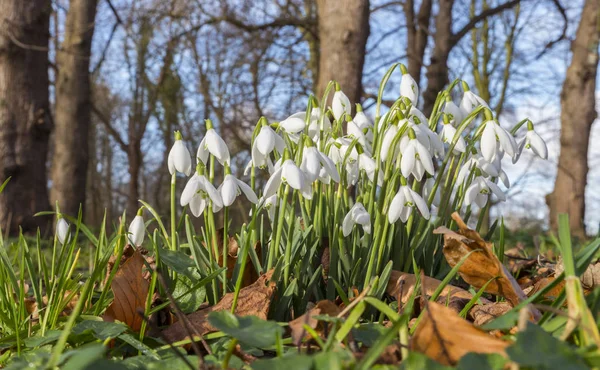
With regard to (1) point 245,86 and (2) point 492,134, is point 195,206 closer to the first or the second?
(2) point 492,134

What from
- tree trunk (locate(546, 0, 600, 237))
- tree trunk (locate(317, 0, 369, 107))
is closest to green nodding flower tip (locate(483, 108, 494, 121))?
tree trunk (locate(317, 0, 369, 107))

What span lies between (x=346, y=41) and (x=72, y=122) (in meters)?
3.97

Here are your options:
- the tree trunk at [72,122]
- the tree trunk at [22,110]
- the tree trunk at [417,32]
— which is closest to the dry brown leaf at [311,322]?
the tree trunk at [22,110]

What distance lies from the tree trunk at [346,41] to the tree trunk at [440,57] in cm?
270

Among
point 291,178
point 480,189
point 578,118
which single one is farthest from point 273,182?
point 578,118

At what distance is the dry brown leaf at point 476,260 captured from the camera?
1145mm

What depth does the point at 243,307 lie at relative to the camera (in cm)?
121

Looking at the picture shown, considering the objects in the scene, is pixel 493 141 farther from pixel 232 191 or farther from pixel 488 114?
pixel 232 191

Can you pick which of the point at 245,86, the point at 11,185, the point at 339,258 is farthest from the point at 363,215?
the point at 245,86

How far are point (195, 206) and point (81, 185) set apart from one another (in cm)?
576

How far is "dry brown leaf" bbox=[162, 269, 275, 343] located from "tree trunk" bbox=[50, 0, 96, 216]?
5.77m

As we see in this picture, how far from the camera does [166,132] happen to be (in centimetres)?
1208

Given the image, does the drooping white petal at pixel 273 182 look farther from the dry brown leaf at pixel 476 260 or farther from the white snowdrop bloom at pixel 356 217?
the dry brown leaf at pixel 476 260

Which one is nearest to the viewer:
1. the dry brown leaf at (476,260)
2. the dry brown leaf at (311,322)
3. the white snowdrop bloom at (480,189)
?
the dry brown leaf at (311,322)
